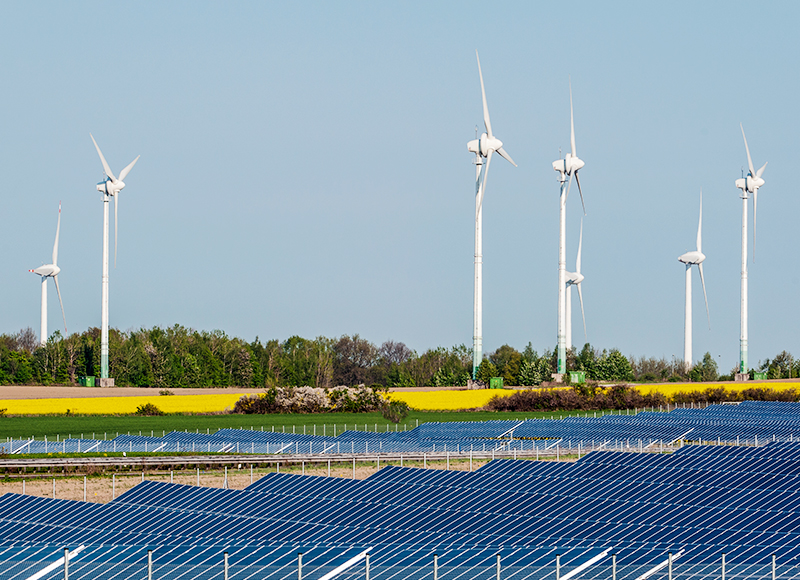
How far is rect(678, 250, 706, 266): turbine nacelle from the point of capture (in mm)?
178450

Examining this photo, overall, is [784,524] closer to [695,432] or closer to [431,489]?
[431,489]

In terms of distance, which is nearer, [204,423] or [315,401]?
[204,423]

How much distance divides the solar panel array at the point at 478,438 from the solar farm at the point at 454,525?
21.8m

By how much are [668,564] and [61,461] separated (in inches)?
2039

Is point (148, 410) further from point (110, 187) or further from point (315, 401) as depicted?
point (110, 187)

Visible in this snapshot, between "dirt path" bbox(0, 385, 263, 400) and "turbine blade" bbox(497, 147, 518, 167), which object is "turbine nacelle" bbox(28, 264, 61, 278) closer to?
"dirt path" bbox(0, 385, 263, 400)

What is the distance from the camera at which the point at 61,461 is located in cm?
7356

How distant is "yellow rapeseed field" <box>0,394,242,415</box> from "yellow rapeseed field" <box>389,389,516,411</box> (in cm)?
2174

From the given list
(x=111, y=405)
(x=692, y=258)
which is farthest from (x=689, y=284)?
(x=111, y=405)

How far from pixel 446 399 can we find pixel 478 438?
135 ft

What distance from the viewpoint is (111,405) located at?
129m

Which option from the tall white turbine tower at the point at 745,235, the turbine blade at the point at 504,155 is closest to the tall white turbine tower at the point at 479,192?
the turbine blade at the point at 504,155

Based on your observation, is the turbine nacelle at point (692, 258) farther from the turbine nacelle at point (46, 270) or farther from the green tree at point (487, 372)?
the turbine nacelle at point (46, 270)

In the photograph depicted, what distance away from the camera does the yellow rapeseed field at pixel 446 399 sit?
136m
